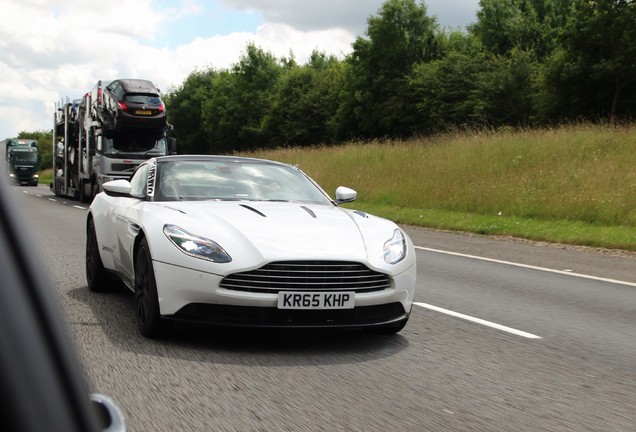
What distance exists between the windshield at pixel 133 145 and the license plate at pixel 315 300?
20402 millimetres

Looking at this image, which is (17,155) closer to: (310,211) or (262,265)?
(262,265)

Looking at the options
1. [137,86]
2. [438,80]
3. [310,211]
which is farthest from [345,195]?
[438,80]

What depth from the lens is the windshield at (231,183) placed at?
670 centimetres

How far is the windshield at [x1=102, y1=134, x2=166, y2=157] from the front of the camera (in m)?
25.0

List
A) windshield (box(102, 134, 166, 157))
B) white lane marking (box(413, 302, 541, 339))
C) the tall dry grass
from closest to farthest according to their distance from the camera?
1. white lane marking (box(413, 302, 541, 339))
2. the tall dry grass
3. windshield (box(102, 134, 166, 157))

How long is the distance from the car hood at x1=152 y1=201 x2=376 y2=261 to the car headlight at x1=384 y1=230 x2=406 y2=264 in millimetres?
74

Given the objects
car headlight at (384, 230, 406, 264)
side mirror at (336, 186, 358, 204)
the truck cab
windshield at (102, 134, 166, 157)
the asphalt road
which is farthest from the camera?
windshield at (102, 134, 166, 157)

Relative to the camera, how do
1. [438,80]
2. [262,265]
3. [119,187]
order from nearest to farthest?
1. [262,265]
2. [119,187]
3. [438,80]

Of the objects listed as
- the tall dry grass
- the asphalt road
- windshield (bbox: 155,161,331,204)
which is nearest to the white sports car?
windshield (bbox: 155,161,331,204)

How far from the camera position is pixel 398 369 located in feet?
16.6

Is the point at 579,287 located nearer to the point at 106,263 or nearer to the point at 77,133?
the point at 106,263

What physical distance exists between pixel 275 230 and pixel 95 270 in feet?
9.59

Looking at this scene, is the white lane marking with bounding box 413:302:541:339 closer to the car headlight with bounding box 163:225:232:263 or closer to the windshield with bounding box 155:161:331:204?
the windshield with bounding box 155:161:331:204

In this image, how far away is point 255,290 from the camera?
527 cm
